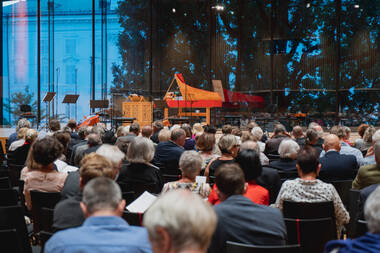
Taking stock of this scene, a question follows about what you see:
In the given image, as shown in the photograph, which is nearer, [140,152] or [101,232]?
[101,232]

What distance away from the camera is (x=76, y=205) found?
98.7 inches

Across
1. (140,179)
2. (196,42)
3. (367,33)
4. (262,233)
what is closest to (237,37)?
(196,42)

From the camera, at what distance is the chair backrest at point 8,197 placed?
132 inches

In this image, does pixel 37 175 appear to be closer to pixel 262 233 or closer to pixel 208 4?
pixel 262 233

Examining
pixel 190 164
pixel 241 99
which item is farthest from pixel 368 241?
pixel 241 99

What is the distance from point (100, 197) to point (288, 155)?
297 centimetres

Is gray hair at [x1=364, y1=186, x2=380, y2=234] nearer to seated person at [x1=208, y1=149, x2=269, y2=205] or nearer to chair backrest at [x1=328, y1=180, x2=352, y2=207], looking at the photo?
seated person at [x1=208, y1=149, x2=269, y2=205]

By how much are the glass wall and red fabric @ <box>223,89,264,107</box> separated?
0.26 ft

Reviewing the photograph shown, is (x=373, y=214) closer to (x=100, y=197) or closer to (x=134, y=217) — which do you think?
(x=100, y=197)

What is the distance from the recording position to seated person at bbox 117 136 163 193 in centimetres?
402

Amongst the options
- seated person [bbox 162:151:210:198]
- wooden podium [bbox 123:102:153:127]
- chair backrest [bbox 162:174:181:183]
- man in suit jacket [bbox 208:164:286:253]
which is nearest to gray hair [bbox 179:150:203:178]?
seated person [bbox 162:151:210:198]

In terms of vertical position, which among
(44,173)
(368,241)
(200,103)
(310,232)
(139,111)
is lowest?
(310,232)

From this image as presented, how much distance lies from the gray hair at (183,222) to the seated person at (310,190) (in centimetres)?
190

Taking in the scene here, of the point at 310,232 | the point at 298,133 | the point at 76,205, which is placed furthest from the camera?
the point at 298,133
